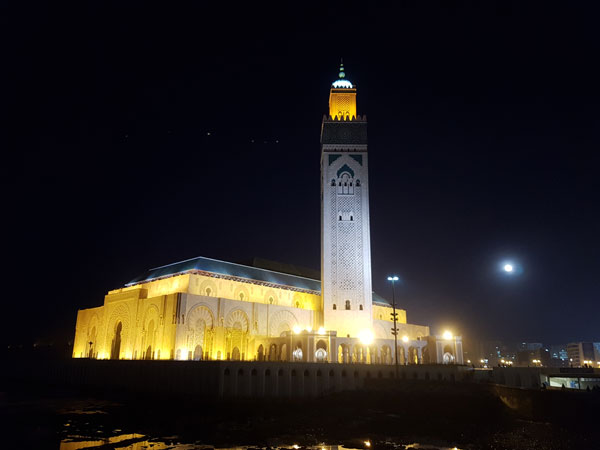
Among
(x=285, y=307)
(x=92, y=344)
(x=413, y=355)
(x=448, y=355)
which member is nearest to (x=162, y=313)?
(x=285, y=307)

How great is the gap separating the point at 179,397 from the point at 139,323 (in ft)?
43.0

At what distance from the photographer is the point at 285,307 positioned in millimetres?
46062

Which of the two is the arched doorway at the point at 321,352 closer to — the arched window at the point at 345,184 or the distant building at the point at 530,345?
the arched window at the point at 345,184

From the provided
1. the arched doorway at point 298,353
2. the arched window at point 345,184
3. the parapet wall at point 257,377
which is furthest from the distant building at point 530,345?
the parapet wall at point 257,377

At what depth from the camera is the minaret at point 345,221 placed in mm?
44125

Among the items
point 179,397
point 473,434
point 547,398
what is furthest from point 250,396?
point 547,398

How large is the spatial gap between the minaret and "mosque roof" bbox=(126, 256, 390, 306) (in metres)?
6.16

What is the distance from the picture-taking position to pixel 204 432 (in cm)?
2156

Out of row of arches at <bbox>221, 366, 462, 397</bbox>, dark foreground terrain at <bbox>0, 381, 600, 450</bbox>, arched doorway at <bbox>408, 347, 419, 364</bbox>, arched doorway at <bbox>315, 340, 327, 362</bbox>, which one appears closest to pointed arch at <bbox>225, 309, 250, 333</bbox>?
arched doorway at <bbox>315, 340, 327, 362</bbox>

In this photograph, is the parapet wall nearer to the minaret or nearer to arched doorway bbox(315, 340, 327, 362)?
arched doorway bbox(315, 340, 327, 362)

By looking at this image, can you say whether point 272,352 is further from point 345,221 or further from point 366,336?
point 345,221

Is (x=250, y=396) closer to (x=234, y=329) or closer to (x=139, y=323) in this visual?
(x=234, y=329)

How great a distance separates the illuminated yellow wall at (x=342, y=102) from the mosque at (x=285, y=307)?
4.4 inches

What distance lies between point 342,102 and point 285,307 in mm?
23035
